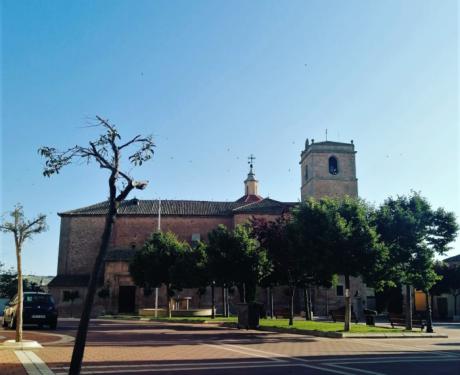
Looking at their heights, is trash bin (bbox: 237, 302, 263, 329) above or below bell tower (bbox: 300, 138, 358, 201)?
below

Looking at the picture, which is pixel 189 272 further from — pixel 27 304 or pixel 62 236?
pixel 62 236

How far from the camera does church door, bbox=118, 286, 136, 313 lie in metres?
47.1

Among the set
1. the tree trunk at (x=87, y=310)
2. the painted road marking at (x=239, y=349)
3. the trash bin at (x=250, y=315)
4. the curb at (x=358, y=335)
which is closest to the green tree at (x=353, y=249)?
the curb at (x=358, y=335)

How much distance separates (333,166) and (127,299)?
25.5 metres

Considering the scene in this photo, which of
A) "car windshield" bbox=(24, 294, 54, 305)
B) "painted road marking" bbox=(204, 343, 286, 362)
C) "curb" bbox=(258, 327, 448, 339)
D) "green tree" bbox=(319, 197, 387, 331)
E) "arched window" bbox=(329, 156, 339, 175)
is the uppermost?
"arched window" bbox=(329, 156, 339, 175)

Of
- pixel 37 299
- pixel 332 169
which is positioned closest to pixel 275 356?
pixel 37 299

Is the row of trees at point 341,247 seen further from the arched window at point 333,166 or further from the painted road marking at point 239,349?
the arched window at point 333,166

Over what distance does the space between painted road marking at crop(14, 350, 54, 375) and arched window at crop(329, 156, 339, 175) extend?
4357 centimetres

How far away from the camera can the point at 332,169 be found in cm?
5288

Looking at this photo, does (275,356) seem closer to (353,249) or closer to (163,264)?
(353,249)

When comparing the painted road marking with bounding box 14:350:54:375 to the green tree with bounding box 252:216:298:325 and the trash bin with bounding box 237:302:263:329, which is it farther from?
the green tree with bounding box 252:216:298:325

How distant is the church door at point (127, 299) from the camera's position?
155ft

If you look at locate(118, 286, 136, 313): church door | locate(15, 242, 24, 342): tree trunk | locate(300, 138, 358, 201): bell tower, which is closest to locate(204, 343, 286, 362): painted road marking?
locate(15, 242, 24, 342): tree trunk

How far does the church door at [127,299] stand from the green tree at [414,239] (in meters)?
29.4
